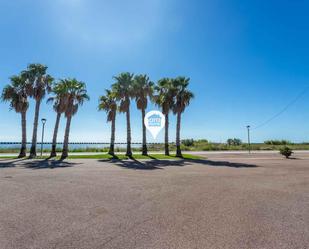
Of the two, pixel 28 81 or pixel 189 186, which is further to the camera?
pixel 28 81

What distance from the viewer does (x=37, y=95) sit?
27688mm

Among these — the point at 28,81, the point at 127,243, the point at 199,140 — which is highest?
the point at 28,81

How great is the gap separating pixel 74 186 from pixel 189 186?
4782 millimetres

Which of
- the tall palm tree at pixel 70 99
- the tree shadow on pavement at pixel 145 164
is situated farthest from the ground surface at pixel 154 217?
the tall palm tree at pixel 70 99

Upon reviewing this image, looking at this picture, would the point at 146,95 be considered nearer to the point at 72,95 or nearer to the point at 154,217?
the point at 72,95

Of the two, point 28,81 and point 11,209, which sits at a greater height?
point 28,81

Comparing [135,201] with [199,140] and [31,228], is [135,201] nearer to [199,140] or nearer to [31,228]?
[31,228]

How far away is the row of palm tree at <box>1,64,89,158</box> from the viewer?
27.2 m

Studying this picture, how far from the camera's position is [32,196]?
7383 mm

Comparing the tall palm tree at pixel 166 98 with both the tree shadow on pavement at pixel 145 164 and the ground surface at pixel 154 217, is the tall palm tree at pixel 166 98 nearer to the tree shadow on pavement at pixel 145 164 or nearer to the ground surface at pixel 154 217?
the tree shadow on pavement at pixel 145 164

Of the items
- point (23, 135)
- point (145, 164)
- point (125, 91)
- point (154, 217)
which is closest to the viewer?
point (154, 217)

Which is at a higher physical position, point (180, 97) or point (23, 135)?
point (180, 97)

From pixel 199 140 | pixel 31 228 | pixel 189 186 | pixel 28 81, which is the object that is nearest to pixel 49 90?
pixel 28 81

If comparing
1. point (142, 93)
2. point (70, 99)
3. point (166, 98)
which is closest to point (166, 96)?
point (166, 98)
